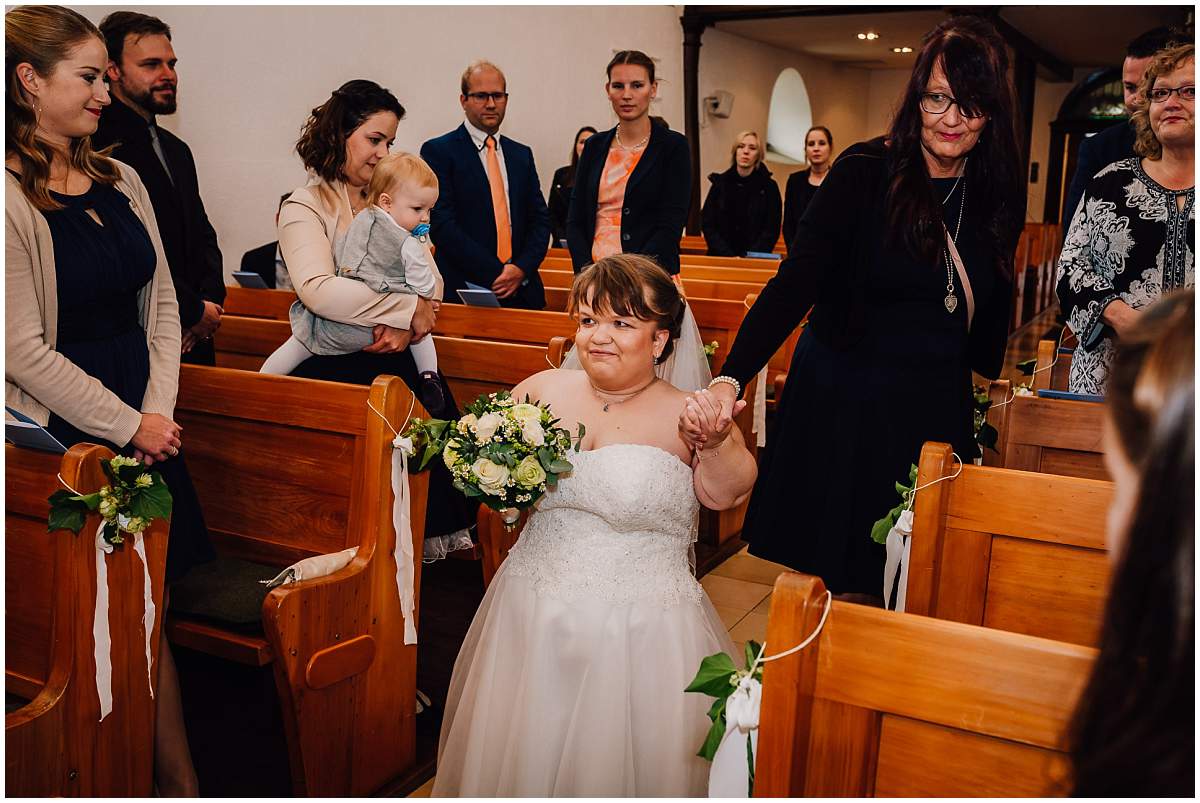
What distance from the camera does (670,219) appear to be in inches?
179

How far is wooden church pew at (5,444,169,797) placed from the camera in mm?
2080

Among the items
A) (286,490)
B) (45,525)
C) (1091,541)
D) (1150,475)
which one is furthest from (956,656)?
(286,490)

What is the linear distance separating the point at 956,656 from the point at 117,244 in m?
2.10

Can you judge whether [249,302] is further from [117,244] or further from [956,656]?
[956,656]

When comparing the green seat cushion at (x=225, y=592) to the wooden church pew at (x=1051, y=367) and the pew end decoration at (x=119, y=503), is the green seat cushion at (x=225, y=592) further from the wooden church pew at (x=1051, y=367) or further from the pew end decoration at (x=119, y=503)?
the wooden church pew at (x=1051, y=367)

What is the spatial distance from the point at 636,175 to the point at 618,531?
8.01 ft

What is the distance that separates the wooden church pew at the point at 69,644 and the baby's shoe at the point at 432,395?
1.17 m

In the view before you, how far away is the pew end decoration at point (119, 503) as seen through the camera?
211 cm

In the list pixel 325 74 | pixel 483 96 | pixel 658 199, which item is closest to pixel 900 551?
pixel 658 199

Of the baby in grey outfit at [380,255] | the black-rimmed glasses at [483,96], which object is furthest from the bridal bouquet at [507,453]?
the black-rimmed glasses at [483,96]

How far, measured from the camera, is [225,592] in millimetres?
2779

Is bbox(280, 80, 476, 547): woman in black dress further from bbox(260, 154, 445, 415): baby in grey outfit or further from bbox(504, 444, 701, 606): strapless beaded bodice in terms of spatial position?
bbox(504, 444, 701, 606): strapless beaded bodice

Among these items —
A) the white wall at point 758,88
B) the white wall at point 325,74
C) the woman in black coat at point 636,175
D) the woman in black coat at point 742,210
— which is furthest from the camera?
the white wall at point 758,88

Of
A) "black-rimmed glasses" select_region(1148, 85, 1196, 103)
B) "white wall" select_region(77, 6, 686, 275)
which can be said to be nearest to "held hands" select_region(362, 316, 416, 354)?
"black-rimmed glasses" select_region(1148, 85, 1196, 103)
